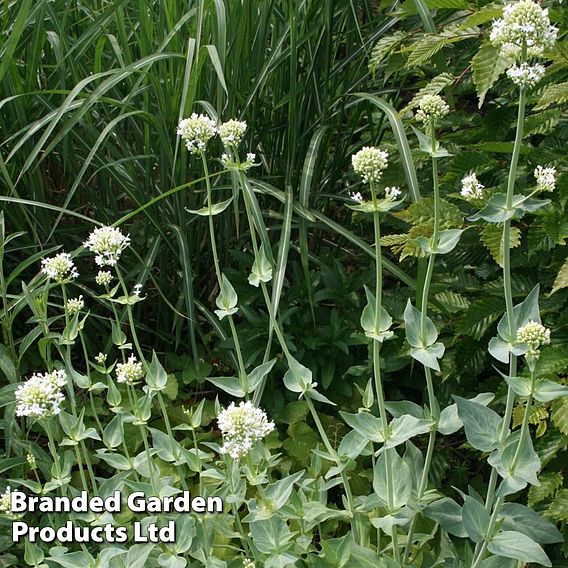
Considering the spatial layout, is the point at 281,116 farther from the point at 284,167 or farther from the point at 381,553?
the point at 381,553

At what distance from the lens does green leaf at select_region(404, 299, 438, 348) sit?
1414 millimetres

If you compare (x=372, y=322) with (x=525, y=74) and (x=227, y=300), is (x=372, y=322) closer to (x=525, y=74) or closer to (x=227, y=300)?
(x=227, y=300)

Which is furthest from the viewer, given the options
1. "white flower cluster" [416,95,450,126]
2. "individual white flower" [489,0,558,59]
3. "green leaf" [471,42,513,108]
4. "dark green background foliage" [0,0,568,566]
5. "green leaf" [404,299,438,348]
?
"dark green background foliage" [0,0,568,566]

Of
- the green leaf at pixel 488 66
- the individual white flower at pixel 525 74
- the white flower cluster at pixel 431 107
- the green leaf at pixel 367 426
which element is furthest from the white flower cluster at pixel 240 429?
the green leaf at pixel 488 66

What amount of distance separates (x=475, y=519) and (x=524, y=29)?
0.79 meters

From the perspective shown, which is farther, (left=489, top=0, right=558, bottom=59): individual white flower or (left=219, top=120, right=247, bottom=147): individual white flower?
(left=219, top=120, right=247, bottom=147): individual white flower

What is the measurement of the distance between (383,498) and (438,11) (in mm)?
1440

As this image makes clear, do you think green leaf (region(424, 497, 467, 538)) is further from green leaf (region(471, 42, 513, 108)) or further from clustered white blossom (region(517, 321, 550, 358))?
green leaf (region(471, 42, 513, 108))

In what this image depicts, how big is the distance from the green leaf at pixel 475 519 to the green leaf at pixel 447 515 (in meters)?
0.10

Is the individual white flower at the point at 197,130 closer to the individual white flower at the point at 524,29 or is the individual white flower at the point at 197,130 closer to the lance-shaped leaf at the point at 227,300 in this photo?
the lance-shaped leaf at the point at 227,300

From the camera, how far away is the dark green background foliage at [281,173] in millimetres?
1972

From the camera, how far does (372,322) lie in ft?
4.72

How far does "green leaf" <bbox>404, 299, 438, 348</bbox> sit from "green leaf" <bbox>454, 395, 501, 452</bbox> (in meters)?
0.11

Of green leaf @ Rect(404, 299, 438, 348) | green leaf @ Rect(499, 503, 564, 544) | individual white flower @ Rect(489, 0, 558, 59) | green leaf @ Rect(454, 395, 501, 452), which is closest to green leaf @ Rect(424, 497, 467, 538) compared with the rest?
green leaf @ Rect(499, 503, 564, 544)
